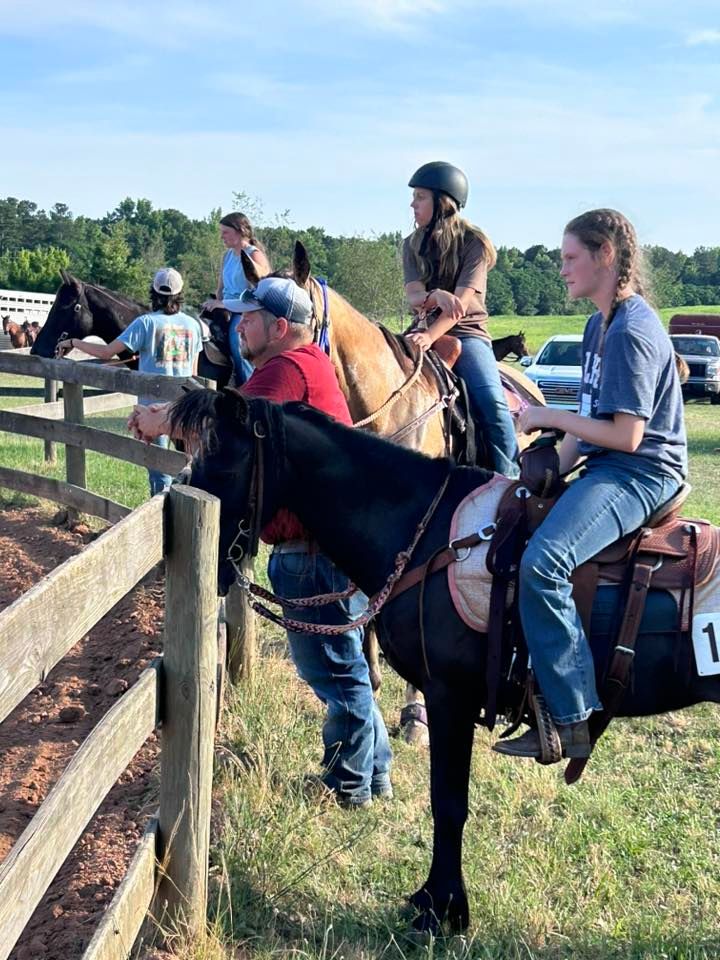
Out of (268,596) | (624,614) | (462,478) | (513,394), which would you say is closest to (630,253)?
(462,478)

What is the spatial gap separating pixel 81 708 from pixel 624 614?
3.28 meters

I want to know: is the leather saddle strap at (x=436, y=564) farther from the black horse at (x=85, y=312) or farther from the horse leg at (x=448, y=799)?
the black horse at (x=85, y=312)

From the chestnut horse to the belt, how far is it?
1.20 meters

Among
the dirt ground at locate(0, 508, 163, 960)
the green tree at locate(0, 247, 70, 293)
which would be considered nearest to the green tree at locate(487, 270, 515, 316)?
the green tree at locate(0, 247, 70, 293)

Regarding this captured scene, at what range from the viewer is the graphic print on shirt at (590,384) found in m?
3.41

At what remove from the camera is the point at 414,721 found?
17.3 ft

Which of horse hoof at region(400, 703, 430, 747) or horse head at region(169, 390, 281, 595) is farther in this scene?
horse hoof at region(400, 703, 430, 747)

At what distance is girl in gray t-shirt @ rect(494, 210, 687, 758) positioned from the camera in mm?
3137

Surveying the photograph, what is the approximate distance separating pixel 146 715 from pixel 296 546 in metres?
1.27

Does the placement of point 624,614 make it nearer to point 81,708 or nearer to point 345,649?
point 345,649

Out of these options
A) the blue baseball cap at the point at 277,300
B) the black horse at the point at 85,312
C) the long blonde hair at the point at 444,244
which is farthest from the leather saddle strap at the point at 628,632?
the black horse at the point at 85,312

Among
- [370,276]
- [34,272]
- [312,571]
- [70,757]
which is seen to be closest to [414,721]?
[312,571]

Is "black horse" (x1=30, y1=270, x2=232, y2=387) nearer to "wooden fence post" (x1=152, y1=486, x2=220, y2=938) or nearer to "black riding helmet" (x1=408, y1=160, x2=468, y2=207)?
"black riding helmet" (x1=408, y1=160, x2=468, y2=207)

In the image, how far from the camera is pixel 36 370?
9883 mm
